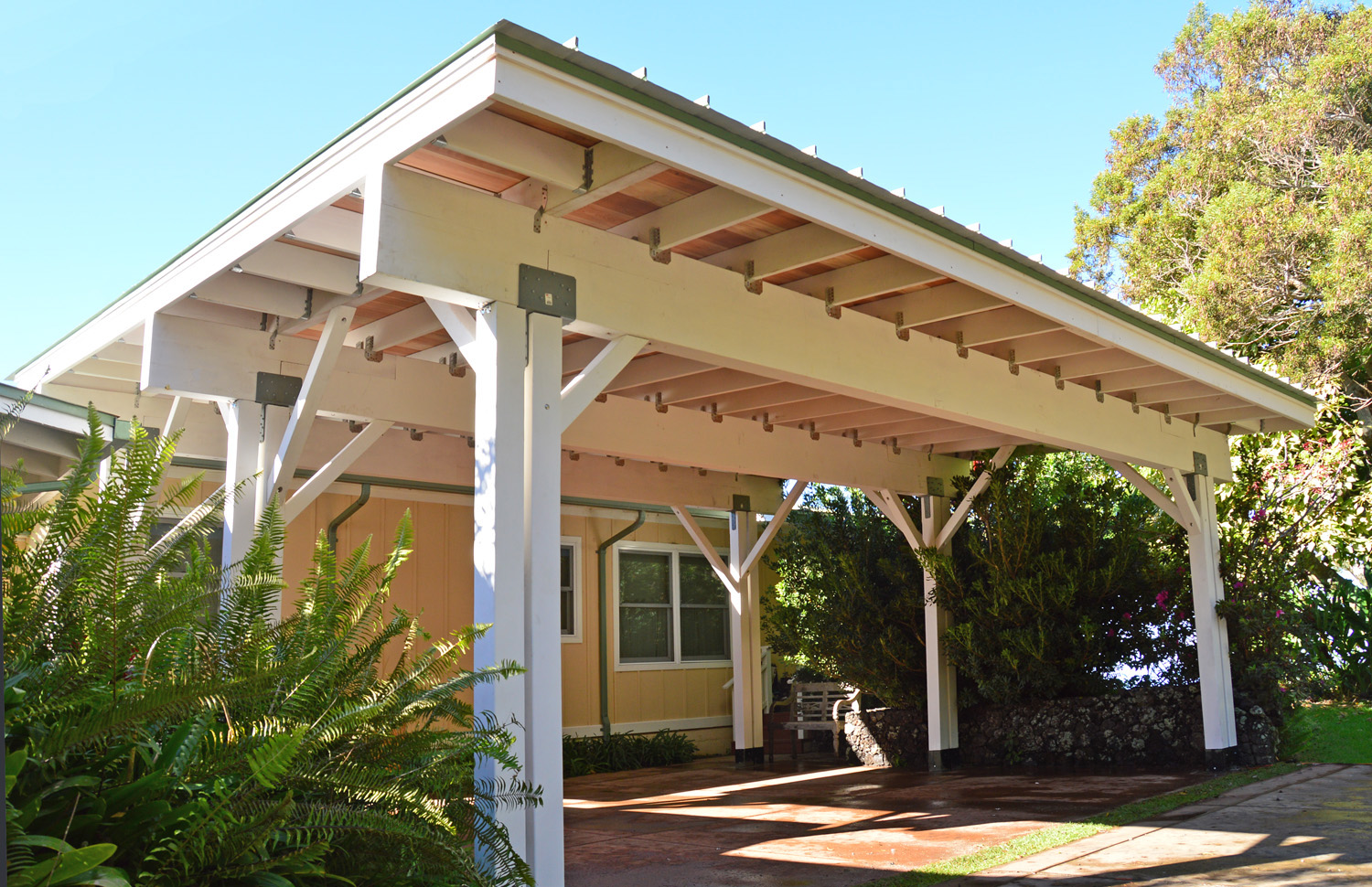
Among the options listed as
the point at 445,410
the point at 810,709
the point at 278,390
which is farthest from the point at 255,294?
the point at 810,709

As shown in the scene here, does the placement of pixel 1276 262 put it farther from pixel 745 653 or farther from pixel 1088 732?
pixel 745 653

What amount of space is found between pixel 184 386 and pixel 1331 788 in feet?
24.2

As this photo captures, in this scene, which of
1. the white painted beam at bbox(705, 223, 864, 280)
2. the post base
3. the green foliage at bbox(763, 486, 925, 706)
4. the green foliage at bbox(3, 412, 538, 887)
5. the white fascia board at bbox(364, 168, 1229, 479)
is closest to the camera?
the green foliage at bbox(3, 412, 538, 887)

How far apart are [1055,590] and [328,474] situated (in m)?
6.10

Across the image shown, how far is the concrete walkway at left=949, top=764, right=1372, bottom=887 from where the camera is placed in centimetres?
475

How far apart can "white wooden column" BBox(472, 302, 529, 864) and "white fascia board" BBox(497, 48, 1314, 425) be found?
85cm

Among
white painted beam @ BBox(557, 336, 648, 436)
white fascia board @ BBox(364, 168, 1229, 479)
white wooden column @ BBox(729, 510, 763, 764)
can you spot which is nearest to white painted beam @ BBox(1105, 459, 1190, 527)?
white fascia board @ BBox(364, 168, 1229, 479)

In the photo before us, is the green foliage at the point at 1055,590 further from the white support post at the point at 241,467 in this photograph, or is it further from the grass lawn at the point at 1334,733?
the white support post at the point at 241,467

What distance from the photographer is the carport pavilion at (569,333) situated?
12.4 ft

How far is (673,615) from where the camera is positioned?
38.8 ft

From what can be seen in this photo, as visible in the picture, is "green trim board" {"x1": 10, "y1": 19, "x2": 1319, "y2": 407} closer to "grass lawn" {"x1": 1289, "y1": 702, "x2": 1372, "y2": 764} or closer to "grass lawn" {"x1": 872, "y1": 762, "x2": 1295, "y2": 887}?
"grass lawn" {"x1": 872, "y1": 762, "x2": 1295, "y2": 887}

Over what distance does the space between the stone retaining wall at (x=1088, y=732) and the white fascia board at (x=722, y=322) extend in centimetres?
290

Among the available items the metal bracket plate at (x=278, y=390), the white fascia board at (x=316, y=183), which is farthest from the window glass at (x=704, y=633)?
the white fascia board at (x=316, y=183)

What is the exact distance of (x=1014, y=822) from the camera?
6.41m
